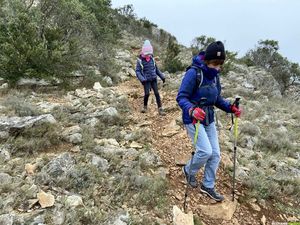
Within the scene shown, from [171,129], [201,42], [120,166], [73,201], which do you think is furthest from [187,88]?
[201,42]

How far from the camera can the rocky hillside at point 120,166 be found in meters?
4.46

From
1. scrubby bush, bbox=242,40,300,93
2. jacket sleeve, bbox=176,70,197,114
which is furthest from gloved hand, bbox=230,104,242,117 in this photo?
scrubby bush, bbox=242,40,300,93

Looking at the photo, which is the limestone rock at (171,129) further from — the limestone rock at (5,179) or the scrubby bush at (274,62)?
the scrubby bush at (274,62)

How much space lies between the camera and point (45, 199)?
438 centimetres

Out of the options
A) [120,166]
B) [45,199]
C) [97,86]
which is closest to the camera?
[45,199]

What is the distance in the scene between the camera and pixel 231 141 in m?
7.47

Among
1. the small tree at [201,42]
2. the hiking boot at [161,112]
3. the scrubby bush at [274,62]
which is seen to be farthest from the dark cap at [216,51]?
the small tree at [201,42]

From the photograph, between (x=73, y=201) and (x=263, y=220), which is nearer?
(x=73, y=201)

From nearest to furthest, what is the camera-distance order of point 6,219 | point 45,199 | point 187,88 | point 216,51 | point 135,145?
point 6,219, point 45,199, point 216,51, point 187,88, point 135,145

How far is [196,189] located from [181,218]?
0.87 meters

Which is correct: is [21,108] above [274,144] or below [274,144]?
below

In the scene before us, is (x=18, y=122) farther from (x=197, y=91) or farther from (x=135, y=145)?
(x=197, y=91)

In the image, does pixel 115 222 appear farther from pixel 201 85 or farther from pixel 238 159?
pixel 238 159

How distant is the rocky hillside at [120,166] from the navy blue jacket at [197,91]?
47.6 inches
